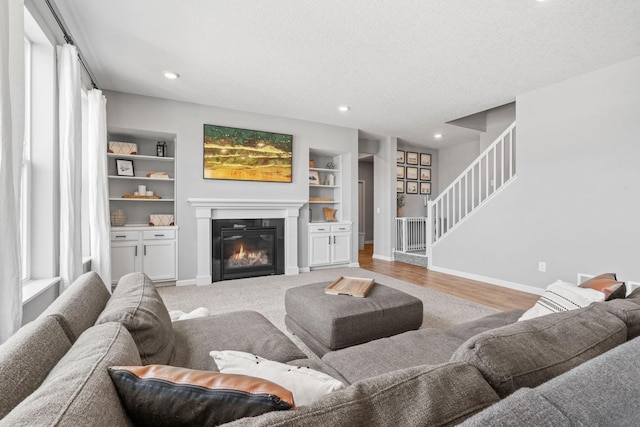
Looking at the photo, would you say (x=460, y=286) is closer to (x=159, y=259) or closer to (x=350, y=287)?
(x=350, y=287)

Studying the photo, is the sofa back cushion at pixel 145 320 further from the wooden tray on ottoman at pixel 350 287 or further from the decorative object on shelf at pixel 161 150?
the decorative object on shelf at pixel 161 150

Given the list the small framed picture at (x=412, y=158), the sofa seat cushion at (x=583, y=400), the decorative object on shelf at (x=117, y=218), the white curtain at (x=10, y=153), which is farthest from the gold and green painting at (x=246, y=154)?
the sofa seat cushion at (x=583, y=400)

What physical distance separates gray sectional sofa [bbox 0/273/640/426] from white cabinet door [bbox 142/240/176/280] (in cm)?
310

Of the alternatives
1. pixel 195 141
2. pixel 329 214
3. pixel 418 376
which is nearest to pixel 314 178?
pixel 329 214

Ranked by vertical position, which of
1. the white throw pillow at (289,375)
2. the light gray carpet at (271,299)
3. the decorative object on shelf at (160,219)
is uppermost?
the decorative object on shelf at (160,219)

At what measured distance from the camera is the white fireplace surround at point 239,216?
434 centimetres

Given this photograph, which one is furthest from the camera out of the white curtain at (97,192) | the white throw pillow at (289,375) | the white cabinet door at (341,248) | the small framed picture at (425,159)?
the small framed picture at (425,159)

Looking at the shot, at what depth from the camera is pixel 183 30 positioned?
2.63 meters

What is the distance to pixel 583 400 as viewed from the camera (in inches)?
23.3

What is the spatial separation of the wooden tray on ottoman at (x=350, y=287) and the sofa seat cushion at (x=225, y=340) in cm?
72

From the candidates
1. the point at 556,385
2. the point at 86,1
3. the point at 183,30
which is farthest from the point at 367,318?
the point at 86,1

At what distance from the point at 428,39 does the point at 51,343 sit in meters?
3.25

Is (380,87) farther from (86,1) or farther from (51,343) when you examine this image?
(51,343)

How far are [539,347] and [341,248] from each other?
4745 mm
